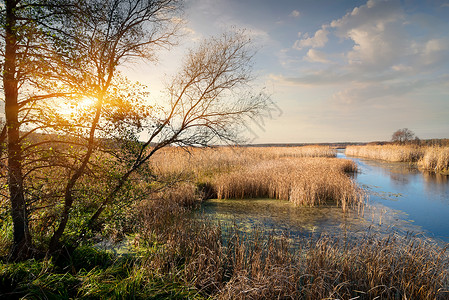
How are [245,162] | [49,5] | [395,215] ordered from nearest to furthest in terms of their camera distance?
[49,5] < [395,215] < [245,162]

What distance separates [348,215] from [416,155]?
2502cm

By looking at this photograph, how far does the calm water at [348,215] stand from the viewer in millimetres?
6324

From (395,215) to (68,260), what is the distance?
31.0 ft

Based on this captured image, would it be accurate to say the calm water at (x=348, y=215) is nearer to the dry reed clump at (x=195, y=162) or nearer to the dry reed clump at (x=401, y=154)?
the dry reed clump at (x=195, y=162)

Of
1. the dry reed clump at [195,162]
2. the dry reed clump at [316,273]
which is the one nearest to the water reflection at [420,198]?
the dry reed clump at [316,273]

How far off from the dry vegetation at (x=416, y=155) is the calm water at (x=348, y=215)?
9.94 meters

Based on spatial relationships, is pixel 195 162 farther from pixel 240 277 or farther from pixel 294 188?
pixel 240 277

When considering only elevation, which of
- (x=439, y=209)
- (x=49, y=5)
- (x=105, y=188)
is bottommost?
(x=439, y=209)

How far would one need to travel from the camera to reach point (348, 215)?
7598 mm

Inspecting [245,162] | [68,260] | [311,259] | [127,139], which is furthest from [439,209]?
[68,260]

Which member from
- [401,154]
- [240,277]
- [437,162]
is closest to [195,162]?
[240,277]

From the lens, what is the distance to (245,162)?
55.3 ft

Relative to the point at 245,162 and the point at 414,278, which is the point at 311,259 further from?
the point at 245,162

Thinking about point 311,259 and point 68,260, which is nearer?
point 311,259
